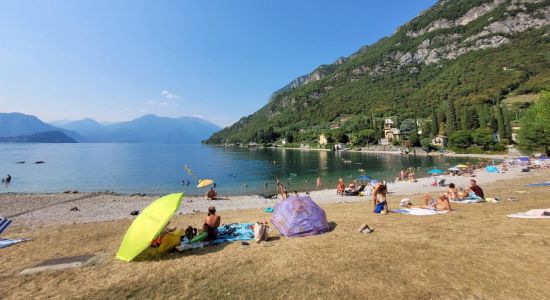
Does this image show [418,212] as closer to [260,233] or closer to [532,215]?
[532,215]

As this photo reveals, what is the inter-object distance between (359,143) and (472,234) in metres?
131

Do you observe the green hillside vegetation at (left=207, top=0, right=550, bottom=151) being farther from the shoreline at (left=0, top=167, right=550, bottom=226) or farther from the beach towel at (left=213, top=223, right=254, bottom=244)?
the beach towel at (left=213, top=223, right=254, bottom=244)

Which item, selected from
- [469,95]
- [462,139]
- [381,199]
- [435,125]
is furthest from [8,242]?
[469,95]

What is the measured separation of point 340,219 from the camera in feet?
45.9

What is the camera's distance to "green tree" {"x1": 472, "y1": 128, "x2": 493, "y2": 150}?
8288cm

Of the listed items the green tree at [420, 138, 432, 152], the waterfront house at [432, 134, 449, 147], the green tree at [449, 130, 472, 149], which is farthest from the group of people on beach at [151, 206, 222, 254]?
the waterfront house at [432, 134, 449, 147]

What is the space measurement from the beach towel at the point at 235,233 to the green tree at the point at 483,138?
9663 cm

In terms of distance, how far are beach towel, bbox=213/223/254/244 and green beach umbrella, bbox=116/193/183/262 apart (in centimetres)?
254

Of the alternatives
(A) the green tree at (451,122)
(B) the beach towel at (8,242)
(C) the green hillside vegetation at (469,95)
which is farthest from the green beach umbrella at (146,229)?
(A) the green tree at (451,122)

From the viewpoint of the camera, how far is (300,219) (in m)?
11.5

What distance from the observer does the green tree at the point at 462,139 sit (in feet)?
294

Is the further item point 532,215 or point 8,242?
point 8,242

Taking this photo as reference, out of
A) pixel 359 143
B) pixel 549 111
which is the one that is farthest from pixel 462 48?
pixel 549 111

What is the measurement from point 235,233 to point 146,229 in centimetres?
401
